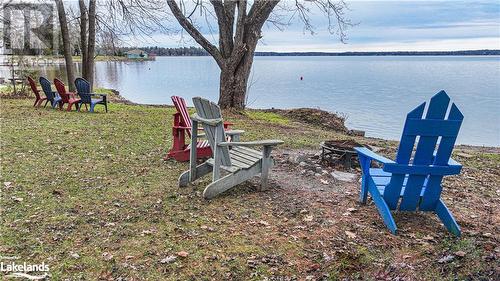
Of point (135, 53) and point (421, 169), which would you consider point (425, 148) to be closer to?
point (421, 169)

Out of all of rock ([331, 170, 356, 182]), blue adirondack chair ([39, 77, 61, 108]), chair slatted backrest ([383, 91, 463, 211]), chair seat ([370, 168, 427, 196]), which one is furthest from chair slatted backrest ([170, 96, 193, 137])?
blue adirondack chair ([39, 77, 61, 108])

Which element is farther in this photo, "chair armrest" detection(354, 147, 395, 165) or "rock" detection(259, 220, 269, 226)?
"rock" detection(259, 220, 269, 226)

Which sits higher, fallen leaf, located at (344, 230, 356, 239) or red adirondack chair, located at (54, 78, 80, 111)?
Result: fallen leaf, located at (344, 230, 356, 239)

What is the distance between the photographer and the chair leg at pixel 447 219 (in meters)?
3.59

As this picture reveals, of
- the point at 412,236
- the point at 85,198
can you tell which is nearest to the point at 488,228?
the point at 412,236

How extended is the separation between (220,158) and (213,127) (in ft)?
1.21

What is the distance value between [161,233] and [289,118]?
418 inches

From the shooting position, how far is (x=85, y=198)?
4.34 meters

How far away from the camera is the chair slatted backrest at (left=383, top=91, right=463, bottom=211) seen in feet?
10.9

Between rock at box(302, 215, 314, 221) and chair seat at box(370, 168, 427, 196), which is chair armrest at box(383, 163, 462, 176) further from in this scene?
rock at box(302, 215, 314, 221)

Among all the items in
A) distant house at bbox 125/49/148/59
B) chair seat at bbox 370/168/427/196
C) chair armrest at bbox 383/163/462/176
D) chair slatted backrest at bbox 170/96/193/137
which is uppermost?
chair armrest at bbox 383/163/462/176

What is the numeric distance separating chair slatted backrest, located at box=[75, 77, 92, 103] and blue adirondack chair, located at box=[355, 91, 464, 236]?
9.03 metres

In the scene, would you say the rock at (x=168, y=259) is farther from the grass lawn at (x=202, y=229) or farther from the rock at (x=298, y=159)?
the rock at (x=298, y=159)

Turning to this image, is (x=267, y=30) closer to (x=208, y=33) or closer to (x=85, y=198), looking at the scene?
(x=208, y=33)
